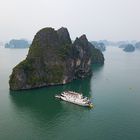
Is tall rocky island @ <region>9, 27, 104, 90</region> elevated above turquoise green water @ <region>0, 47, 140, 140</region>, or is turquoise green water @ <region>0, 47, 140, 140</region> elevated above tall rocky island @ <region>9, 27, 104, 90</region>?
tall rocky island @ <region>9, 27, 104, 90</region>

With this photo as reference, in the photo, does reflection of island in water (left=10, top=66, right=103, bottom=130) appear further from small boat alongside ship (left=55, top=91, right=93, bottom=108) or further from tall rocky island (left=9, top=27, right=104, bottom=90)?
tall rocky island (left=9, top=27, right=104, bottom=90)

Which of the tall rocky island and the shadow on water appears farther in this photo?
the tall rocky island

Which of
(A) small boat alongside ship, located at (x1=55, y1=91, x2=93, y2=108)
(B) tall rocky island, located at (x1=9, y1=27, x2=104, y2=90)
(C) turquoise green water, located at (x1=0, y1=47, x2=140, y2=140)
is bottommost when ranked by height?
(C) turquoise green water, located at (x1=0, y1=47, x2=140, y2=140)

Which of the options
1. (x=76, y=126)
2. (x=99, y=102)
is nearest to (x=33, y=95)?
(x=99, y=102)

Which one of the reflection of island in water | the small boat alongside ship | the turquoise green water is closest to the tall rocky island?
the reflection of island in water

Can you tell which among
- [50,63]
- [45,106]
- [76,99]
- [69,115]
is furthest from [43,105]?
[50,63]

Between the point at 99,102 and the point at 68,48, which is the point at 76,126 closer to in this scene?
the point at 99,102
